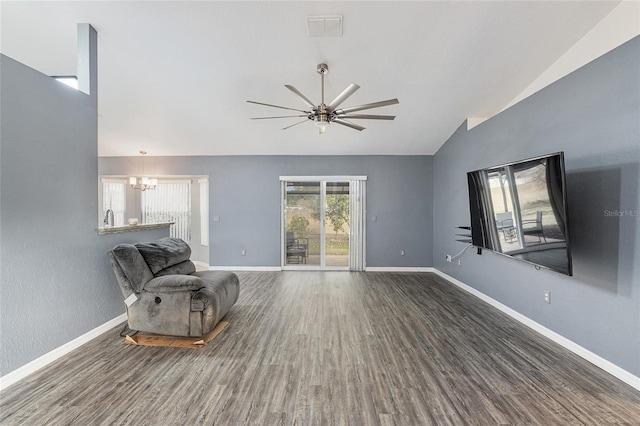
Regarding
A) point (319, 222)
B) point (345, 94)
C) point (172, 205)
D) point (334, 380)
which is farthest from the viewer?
point (172, 205)

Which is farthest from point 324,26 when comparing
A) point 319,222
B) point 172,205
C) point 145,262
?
point 172,205

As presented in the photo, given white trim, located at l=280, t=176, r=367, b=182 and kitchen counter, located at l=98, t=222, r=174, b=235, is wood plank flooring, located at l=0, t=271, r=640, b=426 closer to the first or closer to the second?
kitchen counter, located at l=98, t=222, r=174, b=235

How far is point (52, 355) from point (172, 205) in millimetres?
4493

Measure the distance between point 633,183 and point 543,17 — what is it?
A: 1.76m

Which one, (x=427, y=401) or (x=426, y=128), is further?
(x=426, y=128)

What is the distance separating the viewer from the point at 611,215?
2232 millimetres

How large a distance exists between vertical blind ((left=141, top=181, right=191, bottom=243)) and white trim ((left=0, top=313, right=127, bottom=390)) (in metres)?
3.60

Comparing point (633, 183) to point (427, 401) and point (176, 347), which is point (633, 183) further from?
point (176, 347)

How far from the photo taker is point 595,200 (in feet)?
7.73

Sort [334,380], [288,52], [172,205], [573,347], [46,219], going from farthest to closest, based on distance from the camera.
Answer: [172,205] < [288,52] < [573,347] < [46,219] < [334,380]

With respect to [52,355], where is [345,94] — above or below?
above

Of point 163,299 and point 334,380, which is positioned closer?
point 334,380

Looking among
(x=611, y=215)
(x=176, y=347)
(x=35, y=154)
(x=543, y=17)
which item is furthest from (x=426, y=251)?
(x=35, y=154)

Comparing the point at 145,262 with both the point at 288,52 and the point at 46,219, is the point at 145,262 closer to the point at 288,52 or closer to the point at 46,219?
the point at 46,219
